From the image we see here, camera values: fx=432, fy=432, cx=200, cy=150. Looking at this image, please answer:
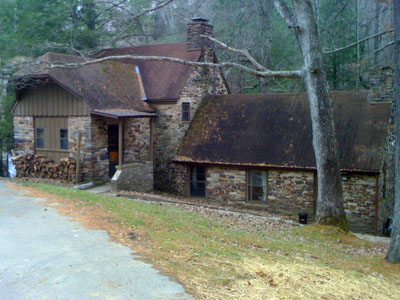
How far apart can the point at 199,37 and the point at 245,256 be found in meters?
14.9

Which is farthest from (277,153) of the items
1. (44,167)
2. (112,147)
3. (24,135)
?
(24,135)

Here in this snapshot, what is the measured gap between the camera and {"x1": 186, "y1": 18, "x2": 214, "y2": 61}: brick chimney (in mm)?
20047

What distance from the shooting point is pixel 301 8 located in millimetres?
11750

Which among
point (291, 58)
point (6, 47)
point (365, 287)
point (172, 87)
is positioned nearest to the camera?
point (365, 287)

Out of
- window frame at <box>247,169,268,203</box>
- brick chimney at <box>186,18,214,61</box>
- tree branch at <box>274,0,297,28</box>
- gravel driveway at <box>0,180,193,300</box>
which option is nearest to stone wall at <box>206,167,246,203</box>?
window frame at <box>247,169,268,203</box>

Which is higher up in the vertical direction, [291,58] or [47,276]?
[291,58]

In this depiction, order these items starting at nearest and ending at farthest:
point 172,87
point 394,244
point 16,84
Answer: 1. point 394,244
2. point 16,84
3. point 172,87

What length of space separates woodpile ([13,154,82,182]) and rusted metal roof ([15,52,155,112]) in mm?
2419

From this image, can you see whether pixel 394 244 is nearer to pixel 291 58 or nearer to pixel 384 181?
pixel 384 181

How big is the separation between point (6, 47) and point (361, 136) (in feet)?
56.8

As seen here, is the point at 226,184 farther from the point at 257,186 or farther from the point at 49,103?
the point at 49,103

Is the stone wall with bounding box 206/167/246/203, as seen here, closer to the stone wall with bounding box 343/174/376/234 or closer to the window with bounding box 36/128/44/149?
the stone wall with bounding box 343/174/376/234

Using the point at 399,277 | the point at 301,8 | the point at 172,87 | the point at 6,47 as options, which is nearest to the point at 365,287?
the point at 399,277

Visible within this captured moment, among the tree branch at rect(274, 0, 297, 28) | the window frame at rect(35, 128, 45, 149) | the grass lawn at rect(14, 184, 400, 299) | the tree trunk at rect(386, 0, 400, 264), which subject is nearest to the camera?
the grass lawn at rect(14, 184, 400, 299)
